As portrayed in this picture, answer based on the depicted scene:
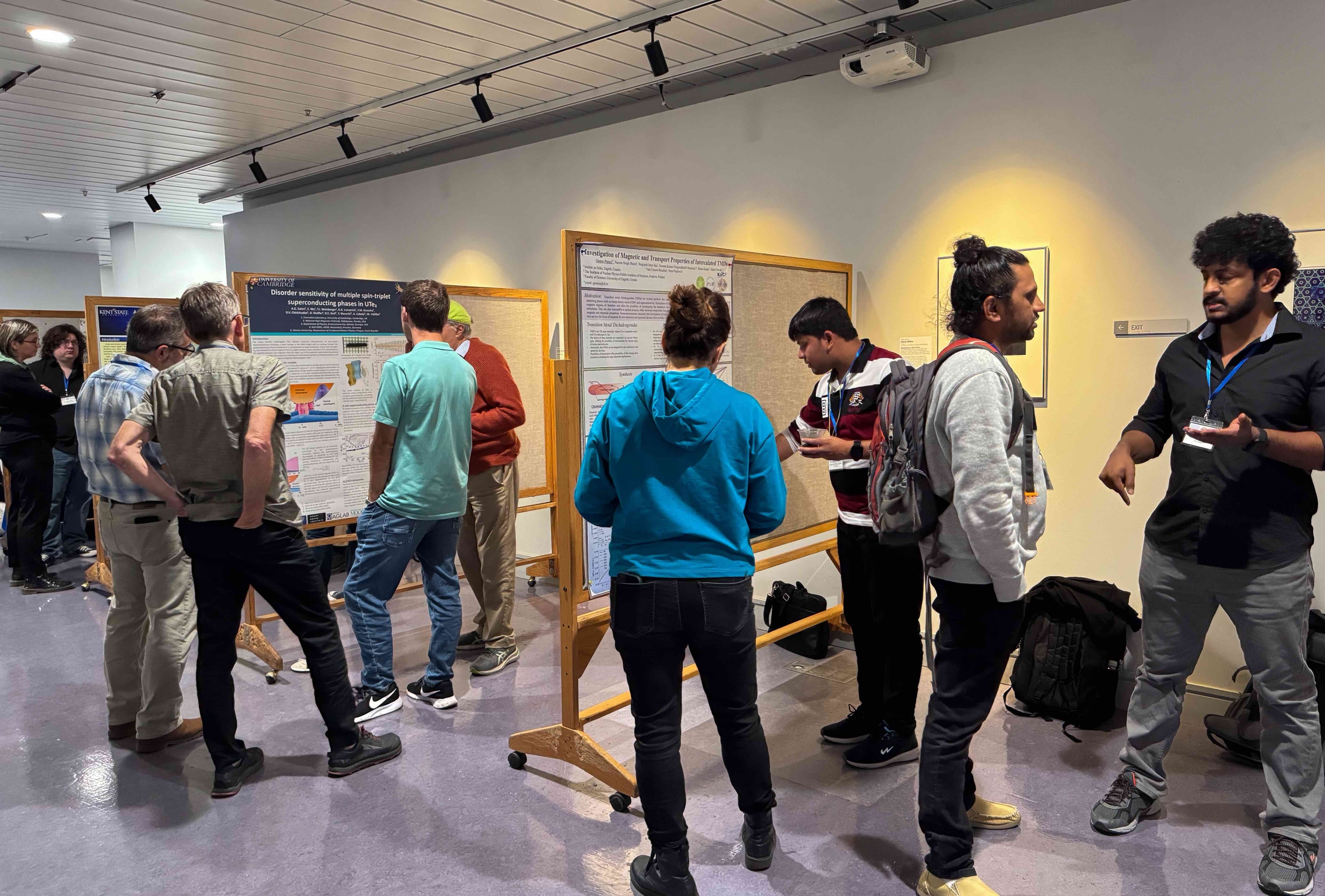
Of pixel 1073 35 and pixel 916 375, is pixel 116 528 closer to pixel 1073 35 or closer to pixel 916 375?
pixel 916 375

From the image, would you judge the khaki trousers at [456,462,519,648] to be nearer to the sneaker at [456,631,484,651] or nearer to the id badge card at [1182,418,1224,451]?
the sneaker at [456,631,484,651]

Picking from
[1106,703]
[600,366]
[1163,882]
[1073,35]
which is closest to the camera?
[1163,882]

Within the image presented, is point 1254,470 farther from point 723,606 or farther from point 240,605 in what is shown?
point 240,605

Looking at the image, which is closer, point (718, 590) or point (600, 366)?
point (718, 590)

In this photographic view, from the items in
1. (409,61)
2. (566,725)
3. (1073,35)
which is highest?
(409,61)

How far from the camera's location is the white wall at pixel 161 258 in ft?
31.2

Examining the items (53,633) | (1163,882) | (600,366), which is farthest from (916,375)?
(53,633)

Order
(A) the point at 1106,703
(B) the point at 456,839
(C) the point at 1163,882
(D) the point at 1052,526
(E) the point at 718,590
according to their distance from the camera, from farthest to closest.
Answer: (D) the point at 1052,526 → (A) the point at 1106,703 → (B) the point at 456,839 → (C) the point at 1163,882 → (E) the point at 718,590

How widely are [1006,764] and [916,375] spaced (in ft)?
5.51

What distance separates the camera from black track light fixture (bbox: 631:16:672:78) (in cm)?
386

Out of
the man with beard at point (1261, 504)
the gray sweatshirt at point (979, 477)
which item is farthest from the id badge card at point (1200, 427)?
the gray sweatshirt at point (979, 477)

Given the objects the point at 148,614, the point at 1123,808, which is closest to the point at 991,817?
the point at 1123,808

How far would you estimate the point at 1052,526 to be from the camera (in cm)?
377

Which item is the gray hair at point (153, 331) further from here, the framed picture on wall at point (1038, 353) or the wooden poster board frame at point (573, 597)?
the framed picture on wall at point (1038, 353)
